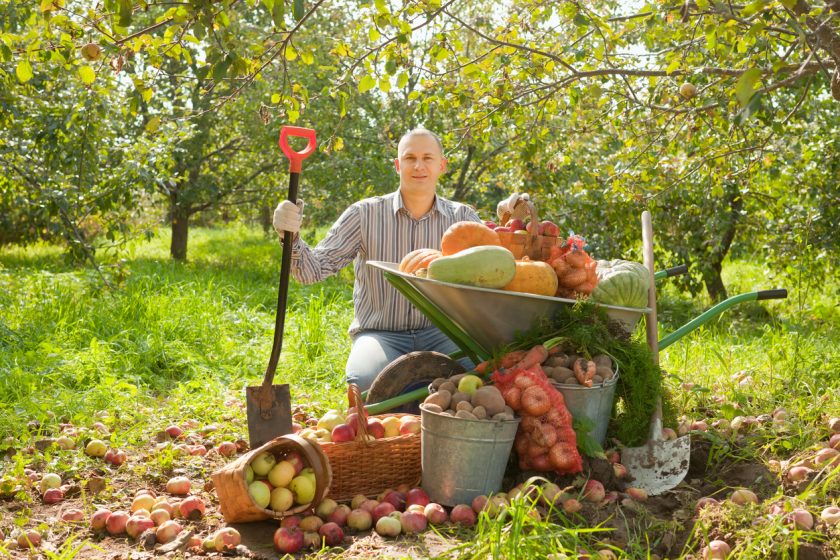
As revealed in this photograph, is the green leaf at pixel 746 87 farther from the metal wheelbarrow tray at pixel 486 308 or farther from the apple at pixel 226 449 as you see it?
the apple at pixel 226 449

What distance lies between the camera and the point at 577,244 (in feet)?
10.8

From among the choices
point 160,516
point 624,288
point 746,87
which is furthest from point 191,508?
point 746,87

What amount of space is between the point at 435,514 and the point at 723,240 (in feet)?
19.7

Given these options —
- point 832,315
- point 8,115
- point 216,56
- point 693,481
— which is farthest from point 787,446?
point 8,115

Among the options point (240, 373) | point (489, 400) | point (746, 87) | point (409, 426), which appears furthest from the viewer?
point (240, 373)

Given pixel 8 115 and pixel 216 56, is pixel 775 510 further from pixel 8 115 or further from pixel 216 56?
pixel 8 115

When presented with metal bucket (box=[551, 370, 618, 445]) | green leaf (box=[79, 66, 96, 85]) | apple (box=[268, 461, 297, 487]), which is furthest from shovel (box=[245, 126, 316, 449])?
metal bucket (box=[551, 370, 618, 445])

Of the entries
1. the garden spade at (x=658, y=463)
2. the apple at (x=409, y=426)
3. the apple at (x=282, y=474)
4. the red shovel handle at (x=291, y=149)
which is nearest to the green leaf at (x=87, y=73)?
the red shovel handle at (x=291, y=149)

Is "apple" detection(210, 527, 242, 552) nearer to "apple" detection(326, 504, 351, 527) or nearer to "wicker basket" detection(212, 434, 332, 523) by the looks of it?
"wicker basket" detection(212, 434, 332, 523)

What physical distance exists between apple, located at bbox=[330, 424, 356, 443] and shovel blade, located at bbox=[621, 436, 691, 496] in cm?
106

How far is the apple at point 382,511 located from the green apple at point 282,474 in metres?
0.32

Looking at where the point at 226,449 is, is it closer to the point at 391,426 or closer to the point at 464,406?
the point at 391,426

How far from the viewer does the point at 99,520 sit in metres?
2.84

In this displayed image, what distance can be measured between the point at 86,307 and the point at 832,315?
19.8ft
